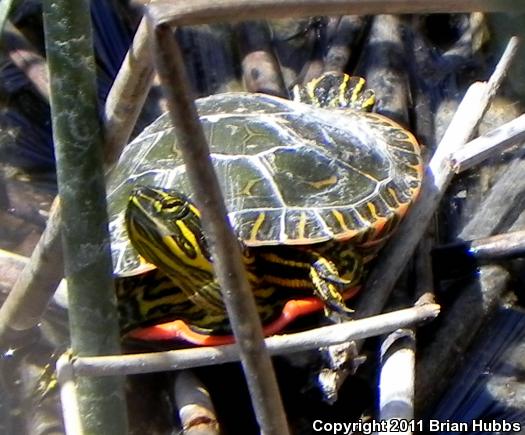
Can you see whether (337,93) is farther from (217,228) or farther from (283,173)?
(217,228)

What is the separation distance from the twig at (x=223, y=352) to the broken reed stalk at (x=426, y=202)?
0.37 m

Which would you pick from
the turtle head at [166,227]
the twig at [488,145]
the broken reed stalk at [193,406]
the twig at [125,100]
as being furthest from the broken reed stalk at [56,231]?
the twig at [488,145]

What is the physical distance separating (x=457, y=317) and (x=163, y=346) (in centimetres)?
50

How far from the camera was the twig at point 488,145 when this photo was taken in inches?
67.0

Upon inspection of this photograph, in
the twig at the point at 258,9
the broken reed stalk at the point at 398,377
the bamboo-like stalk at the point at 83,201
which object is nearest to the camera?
the twig at the point at 258,9

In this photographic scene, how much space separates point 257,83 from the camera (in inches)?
83.9

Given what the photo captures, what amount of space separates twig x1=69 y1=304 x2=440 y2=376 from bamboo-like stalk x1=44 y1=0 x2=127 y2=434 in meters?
0.03

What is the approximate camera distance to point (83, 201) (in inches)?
41.9

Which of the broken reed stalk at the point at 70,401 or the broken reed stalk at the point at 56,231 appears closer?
the broken reed stalk at the point at 56,231

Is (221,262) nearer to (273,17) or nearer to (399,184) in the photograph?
(273,17)

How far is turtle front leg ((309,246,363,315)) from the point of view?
5.07 feet

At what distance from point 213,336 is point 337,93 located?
65 centimetres

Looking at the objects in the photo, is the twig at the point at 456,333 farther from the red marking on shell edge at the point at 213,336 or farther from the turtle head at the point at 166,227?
the turtle head at the point at 166,227

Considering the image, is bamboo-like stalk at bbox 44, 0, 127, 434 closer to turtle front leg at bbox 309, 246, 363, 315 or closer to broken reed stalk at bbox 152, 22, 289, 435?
broken reed stalk at bbox 152, 22, 289, 435
